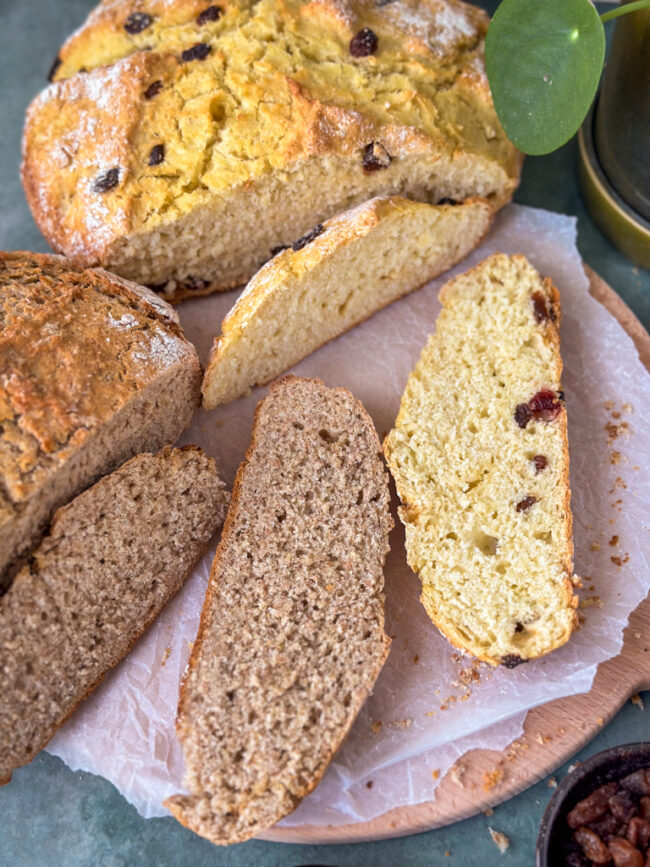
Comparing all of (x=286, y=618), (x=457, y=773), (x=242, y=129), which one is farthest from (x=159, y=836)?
(x=242, y=129)

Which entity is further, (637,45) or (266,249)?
(266,249)

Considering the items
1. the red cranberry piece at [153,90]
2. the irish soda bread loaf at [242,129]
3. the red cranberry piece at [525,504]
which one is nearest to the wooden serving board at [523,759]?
the red cranberry piece at [525,504]

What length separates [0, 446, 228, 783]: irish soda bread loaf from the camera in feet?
8.11

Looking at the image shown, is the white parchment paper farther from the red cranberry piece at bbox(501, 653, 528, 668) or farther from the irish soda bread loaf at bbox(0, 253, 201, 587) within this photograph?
the irish soda bread loaf at bbox(0, 253, 201, 587)

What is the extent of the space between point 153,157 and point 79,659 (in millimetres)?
1844

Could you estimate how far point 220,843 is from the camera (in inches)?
90.4

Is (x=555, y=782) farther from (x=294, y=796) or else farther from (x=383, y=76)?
(x=383, y=76)

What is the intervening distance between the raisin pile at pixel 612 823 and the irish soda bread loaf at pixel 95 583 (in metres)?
1.47

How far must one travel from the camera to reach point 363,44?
3.18 m

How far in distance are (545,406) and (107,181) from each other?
1853mm

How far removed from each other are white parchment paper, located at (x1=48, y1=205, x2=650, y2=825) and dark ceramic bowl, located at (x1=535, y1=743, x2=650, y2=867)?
0.83 ft

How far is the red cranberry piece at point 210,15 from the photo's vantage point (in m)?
3.24

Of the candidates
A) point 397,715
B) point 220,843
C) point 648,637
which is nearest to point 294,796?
point 220,843

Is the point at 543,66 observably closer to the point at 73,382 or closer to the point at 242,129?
the point at 242,129
